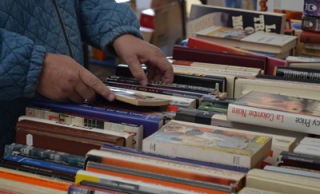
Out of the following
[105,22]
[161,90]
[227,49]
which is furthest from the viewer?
[227,49]

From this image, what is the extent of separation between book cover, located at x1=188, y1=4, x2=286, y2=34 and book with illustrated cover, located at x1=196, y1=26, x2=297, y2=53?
45 millimetres

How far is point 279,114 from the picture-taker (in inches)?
45.5

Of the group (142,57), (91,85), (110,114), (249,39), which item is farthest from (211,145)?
(249,39)

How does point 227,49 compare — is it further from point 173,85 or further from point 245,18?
point 173,85

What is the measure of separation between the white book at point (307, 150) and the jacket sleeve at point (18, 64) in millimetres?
604

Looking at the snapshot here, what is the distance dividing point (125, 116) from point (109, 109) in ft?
0.24

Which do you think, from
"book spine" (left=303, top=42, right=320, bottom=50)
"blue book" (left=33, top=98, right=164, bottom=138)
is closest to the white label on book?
"blue book" (left=33, top=98, right=164, bottom=138)

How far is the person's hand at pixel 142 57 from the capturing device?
1.54 m

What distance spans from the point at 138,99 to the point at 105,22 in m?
0.46

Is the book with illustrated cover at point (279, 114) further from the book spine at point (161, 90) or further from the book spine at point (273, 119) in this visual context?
the book spine at point (161, 90)

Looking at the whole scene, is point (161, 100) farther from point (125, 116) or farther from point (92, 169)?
point (92, 169)

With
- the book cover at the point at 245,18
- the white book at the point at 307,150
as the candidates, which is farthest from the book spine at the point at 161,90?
the book cover at the point at 245,18

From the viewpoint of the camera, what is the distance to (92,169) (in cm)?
99

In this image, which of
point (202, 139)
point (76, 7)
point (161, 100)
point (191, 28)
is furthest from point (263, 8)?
point (202, 139)
